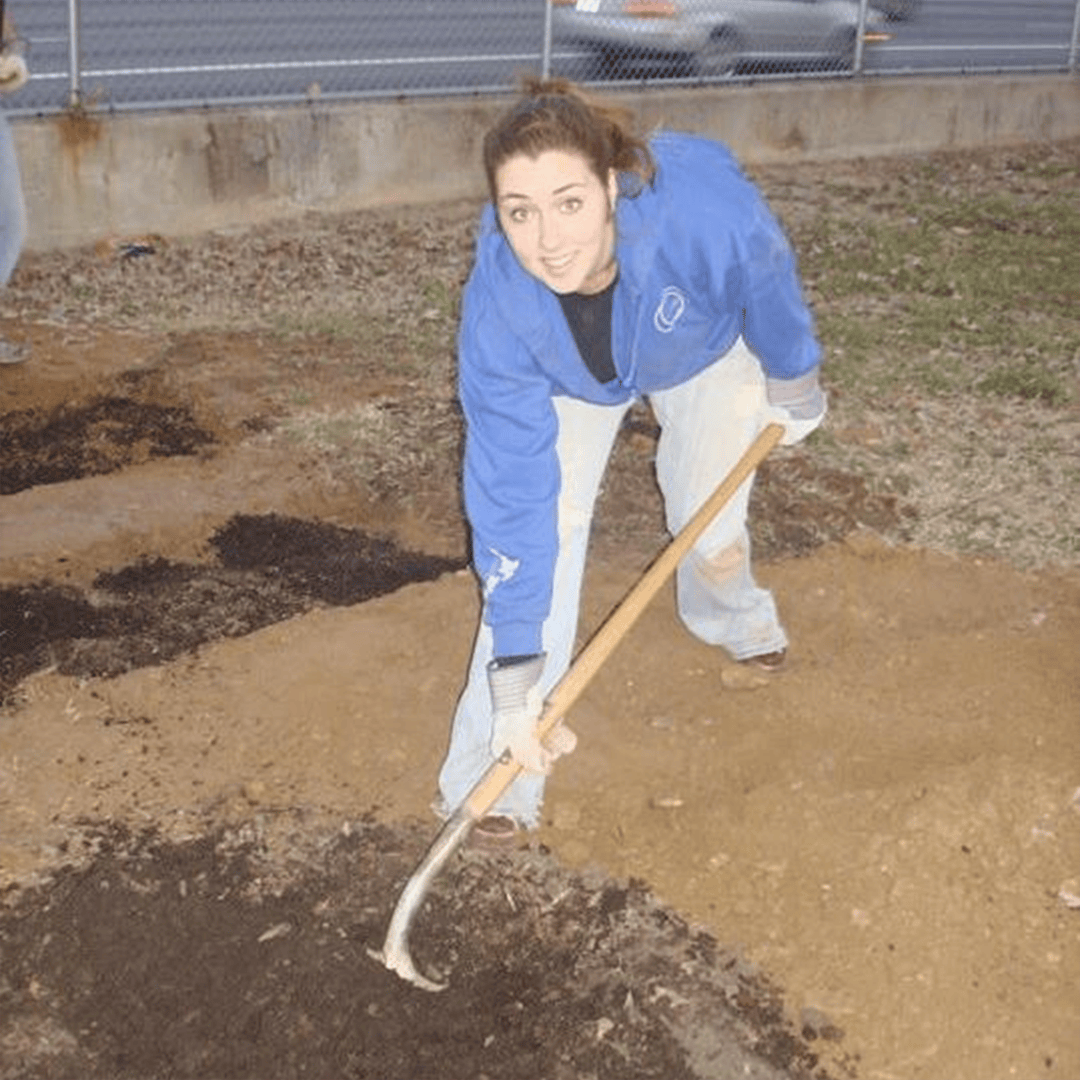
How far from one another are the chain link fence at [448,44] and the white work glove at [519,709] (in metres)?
6.24

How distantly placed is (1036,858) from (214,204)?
6.09 meters

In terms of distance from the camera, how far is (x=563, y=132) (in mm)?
2871

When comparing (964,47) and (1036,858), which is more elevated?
(964,47)

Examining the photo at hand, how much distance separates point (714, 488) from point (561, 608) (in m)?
0.59

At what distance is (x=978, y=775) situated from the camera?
146 inches

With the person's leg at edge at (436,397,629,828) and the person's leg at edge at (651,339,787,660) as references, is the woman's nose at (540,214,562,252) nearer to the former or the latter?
the person's leg at edge at (436,397,629,828)

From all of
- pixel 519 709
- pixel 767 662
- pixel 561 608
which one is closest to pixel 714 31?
pixel 767 662

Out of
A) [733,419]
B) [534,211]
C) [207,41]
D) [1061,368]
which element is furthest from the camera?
[207,41]

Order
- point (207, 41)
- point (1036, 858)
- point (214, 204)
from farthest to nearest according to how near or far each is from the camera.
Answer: point (207, 41) → point (214, 204) → point (1036, 858)

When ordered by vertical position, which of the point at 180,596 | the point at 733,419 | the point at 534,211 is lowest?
the point at 180,596

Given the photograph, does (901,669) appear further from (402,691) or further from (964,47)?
(964,47)

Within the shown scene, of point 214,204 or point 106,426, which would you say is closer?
point 106,426

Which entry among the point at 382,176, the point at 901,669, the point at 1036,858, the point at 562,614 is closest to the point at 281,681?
the point at 562,614

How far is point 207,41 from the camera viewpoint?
11.5 m
